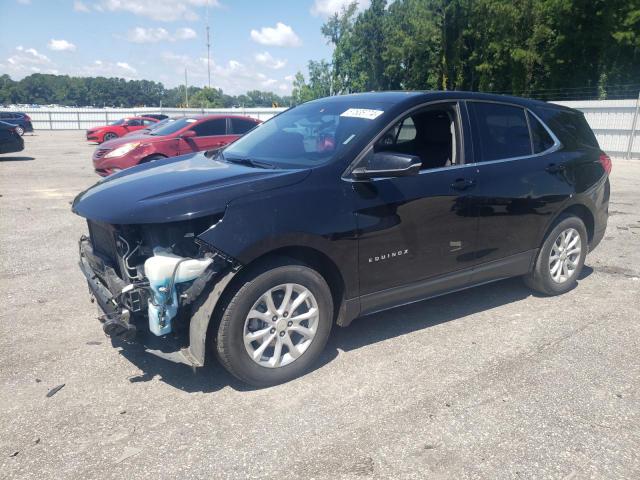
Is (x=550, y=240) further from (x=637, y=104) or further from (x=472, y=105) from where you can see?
(x=637, y=104)

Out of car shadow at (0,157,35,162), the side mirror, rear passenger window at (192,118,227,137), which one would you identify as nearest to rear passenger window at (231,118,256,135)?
rear passenger window at (192,118,227,137)

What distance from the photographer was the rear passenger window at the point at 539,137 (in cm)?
465

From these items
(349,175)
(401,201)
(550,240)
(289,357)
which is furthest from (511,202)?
(289,357)

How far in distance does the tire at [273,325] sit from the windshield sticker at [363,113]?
4.11 ft

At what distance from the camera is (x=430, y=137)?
4.38 m

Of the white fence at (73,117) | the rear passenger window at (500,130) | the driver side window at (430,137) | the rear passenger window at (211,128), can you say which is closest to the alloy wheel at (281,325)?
the driver side window at (430,137)

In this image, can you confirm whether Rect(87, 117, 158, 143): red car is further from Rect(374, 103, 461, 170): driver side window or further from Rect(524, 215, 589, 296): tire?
Rect(524, 215, 589, 296): tire

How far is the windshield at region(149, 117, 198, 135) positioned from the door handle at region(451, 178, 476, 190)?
881 centimetres

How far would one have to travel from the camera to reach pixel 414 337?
4.07 m

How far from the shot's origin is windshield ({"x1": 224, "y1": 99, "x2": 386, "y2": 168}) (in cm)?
368

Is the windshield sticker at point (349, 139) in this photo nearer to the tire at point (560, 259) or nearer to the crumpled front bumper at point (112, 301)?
the crumpled front bumper at point (112, 301)

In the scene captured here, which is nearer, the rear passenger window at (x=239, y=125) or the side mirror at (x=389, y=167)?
the side mirror at (x=389, y=167)

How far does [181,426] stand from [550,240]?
3.59 m

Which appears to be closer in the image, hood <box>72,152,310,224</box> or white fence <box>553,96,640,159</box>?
hood <box>72,152,310,224</box>
